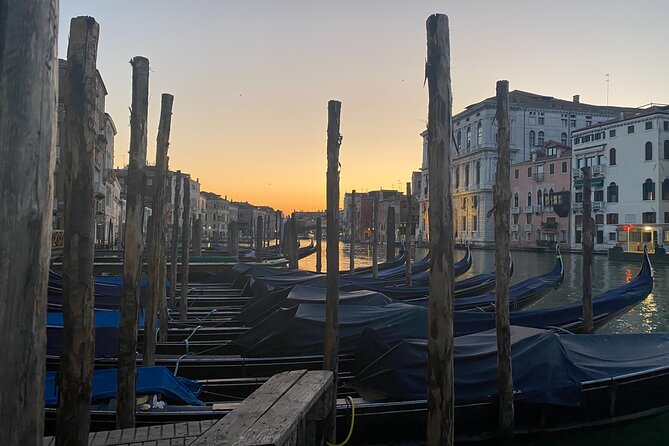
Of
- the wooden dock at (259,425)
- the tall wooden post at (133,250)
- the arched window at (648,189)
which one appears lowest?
the wooden dock at (259,425)

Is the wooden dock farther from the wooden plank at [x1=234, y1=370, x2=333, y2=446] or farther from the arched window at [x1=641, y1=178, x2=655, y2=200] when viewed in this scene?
the arched window at [x1=641, y1=178, x2=655, y2=200]

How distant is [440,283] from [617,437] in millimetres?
2846

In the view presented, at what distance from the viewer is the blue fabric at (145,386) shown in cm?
352

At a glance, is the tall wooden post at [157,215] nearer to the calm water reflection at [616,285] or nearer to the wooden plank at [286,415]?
the wooden plank at [286,415]

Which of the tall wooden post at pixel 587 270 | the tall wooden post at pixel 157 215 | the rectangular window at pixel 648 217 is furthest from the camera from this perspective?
the rectangular window at pixel 648 217

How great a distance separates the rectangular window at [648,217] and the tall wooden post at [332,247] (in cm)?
2848

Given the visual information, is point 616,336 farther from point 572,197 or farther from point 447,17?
point 572,197

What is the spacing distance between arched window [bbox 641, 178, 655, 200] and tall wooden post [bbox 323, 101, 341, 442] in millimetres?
28773

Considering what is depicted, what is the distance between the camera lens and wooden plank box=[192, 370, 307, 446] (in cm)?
204

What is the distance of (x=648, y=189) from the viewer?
27.8 meters

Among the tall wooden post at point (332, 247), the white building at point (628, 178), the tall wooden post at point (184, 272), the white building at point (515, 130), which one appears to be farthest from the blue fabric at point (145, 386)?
the white building at point (515, 130)

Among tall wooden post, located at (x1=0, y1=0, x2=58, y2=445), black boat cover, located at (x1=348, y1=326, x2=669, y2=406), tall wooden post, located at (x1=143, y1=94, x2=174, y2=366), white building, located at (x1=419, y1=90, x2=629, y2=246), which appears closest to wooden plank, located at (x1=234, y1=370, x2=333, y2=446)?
tall wooden post, located at (x1=0, y1=0, x2=58, y2=445)

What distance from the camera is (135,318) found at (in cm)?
327

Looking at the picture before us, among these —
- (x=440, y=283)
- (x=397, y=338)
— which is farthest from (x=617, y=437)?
(x=440, y=283)
